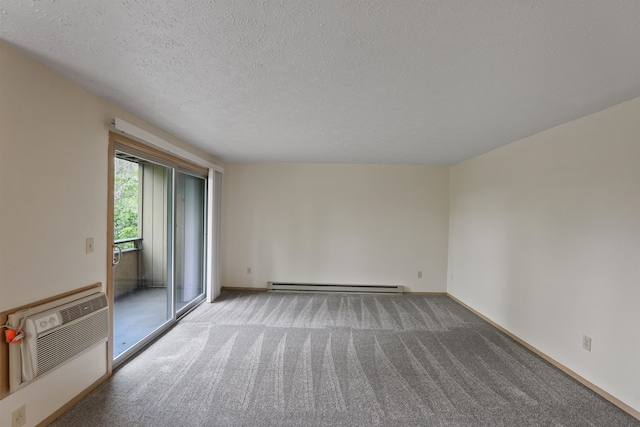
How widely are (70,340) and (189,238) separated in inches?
84.5

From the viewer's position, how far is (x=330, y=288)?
4594 mm

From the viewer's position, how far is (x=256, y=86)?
69.5 inches

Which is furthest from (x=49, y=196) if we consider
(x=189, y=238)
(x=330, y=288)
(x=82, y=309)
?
(x=330, y=288)

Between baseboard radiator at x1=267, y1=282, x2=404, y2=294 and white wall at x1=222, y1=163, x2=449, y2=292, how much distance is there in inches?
4.2

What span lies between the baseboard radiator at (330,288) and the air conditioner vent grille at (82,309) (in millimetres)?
2827

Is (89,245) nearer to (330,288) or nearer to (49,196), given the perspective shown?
(49,196)

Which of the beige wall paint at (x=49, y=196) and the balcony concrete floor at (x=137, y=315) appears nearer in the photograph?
the beige wall paint at (x=49, y=196)

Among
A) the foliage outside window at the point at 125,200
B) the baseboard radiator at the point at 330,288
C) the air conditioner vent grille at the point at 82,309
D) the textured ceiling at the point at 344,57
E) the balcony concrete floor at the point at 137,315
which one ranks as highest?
the textured ceiling at the point at 344,57

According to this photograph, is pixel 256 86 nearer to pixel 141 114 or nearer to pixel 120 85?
pixel 120 85

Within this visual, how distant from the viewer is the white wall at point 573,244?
1.94m

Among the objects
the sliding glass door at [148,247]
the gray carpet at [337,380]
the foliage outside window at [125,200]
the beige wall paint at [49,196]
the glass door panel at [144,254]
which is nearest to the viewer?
the beige wall paint at [49,196]

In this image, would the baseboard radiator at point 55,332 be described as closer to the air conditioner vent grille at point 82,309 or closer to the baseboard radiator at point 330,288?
the air conditioner vent grille at point 82,309

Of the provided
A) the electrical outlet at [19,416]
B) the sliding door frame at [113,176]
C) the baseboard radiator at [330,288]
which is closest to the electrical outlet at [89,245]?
the sliding door frame at [113,176]

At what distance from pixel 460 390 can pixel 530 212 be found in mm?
2047
